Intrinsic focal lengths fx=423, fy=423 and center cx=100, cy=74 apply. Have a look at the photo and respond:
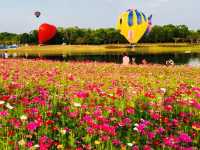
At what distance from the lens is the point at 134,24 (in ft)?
124

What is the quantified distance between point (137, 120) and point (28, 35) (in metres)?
193

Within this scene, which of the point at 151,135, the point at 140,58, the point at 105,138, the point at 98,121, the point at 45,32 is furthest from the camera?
the point at 140,58

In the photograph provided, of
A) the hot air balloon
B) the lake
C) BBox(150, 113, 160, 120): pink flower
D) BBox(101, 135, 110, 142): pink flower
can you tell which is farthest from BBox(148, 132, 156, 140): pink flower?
the lake

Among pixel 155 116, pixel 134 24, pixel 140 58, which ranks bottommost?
pixel 140 58

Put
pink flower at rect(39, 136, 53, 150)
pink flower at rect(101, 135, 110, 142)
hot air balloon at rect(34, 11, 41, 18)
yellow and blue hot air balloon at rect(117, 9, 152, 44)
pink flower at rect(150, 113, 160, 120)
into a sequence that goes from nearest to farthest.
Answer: pink flower at rect(39, 136, 53, 150)
pink flower at rect(101, 135, 110, 142)
pink flower at rect(150, 113, 160, 120)
yellow and blue hot air balloon at rect(117, 9, 152, 44)
hot air balloon at rect(34, 11, 41, 18)

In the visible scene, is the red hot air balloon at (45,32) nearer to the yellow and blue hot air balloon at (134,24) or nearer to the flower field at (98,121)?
the yellow and blue hot air balloon at (134,24)

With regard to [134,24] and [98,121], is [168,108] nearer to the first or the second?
[98,121]

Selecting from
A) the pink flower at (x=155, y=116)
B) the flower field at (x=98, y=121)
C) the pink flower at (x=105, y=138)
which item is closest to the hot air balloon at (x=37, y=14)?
the flower field at (x=98, y=121)

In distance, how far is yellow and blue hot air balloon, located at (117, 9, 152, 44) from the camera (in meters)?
37.6

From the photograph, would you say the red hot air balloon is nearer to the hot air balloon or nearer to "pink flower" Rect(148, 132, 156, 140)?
the hot air balloon

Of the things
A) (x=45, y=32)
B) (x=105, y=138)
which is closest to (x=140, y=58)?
(x=45, y=32)

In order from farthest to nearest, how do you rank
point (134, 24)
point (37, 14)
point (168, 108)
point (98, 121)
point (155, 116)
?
point (37, 14) → point (134, 24) → point (168, 108) → point (155, 116) → point (98, 121)

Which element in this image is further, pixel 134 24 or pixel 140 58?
pixel 140 58

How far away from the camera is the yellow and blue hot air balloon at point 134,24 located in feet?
123
